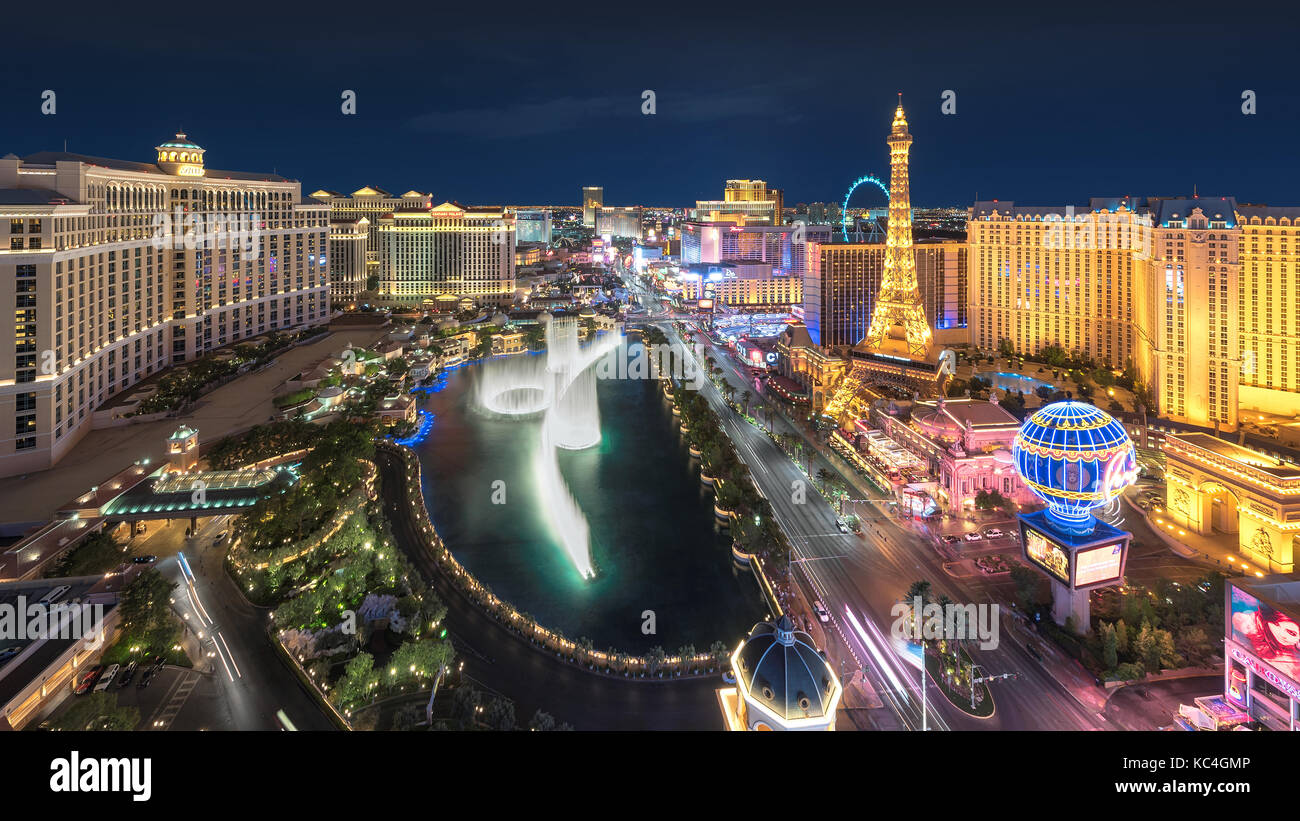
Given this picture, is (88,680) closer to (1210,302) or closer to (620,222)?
(1210,302)

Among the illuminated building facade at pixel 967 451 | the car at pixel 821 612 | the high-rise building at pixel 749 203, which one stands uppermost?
the high-rise building at pixel 749 203

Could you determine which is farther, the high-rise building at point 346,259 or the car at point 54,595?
the high-rise building at point 346,259

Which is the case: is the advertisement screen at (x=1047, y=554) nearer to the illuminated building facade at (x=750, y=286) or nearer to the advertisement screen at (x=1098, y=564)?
the advertisement screen at (x=1098, y=564)

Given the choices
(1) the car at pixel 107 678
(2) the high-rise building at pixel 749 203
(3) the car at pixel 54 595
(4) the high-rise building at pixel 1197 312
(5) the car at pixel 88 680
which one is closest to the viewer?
(5) the car at pixel 88 680

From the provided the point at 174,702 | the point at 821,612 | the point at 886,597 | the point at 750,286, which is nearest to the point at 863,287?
the point at 750,286

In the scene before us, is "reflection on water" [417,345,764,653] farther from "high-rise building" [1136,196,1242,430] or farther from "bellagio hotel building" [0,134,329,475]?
"high-rise building" [1136,196,1242,430]

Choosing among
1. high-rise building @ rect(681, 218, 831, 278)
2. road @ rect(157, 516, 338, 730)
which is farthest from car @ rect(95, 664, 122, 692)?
high-rise building @ rect(681, 218, 831, 278)

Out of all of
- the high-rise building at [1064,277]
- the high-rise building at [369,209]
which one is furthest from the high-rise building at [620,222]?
the high-rise building at [1064,277]

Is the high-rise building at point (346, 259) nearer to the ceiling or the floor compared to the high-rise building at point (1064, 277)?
nearer to the ceiling
